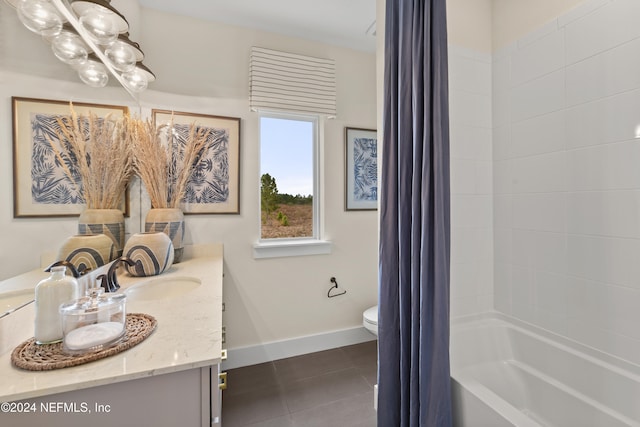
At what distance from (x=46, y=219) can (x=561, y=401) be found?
235 cm

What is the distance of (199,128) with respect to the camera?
82.0 inches

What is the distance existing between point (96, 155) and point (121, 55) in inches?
25.9

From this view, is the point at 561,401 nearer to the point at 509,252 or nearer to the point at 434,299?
the point at 509,252

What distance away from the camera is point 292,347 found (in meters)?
2.36

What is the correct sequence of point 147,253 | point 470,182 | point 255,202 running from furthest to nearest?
point 255,202, point 470,182, point 147,253

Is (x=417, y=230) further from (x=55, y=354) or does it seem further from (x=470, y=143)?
(x=55, y=354)

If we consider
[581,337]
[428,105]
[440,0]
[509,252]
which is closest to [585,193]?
[509,252]

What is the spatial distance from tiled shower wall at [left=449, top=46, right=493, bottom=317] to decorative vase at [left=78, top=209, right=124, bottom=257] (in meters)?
1.78

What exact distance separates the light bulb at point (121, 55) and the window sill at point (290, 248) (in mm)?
1374

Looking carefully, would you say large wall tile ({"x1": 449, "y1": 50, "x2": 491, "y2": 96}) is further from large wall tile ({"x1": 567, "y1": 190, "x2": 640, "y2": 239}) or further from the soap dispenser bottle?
the soap dispenser bottle

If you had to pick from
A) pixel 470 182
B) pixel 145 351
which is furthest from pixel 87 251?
pixel 470 182

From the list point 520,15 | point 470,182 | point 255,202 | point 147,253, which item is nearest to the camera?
point 147,253

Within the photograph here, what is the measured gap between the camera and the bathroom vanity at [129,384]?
0.66 meters

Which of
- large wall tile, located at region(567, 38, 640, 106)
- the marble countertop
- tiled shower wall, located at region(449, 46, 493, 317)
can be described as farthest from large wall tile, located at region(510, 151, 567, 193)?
the marble countertop
